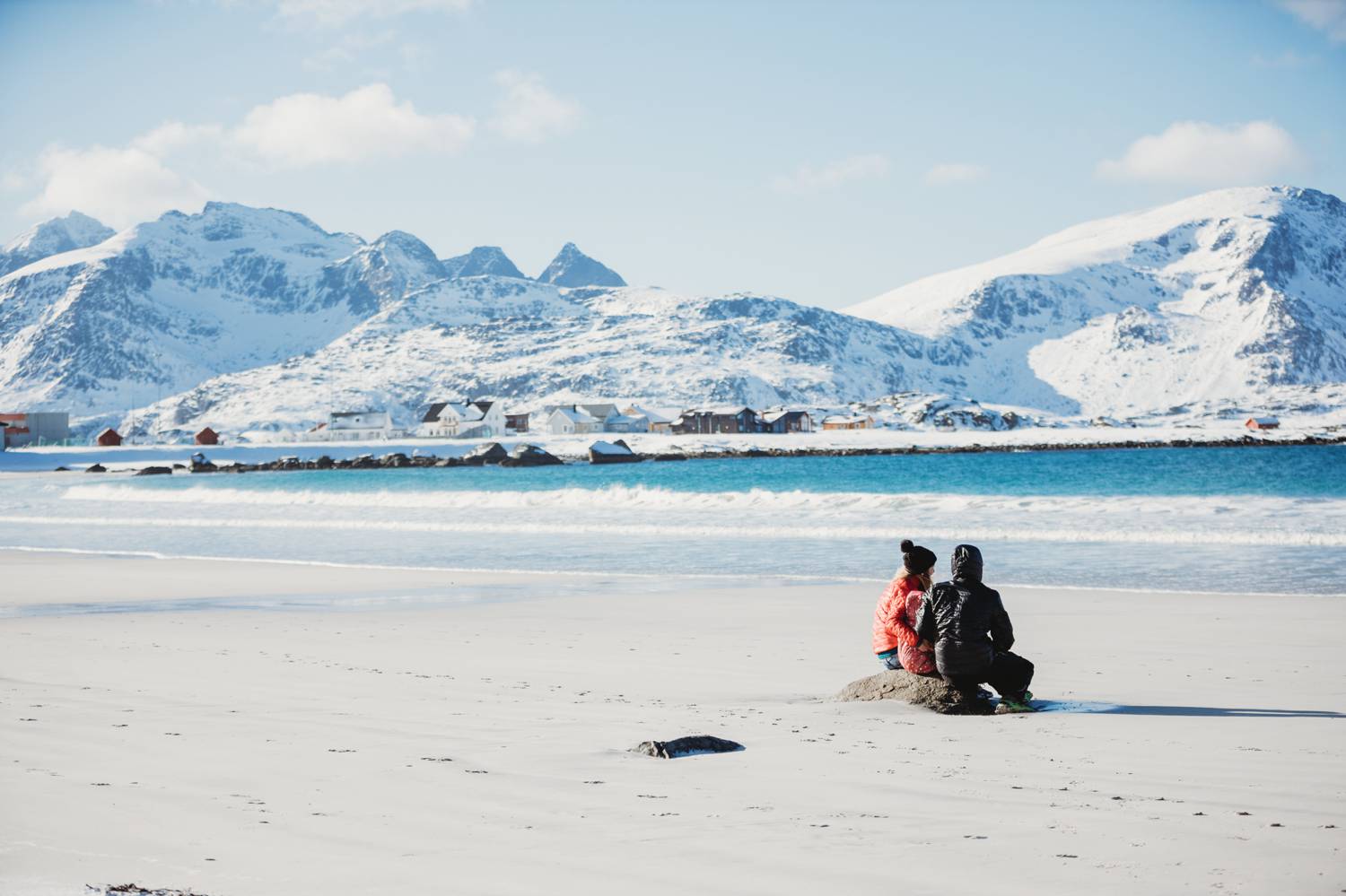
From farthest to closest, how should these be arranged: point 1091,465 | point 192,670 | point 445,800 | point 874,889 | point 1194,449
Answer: point 1194,449, point 1091,465, point 192,670, point 445,800, point 874,889

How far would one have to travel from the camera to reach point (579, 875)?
5.73 metres

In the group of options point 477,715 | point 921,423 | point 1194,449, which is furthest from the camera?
point 921,423

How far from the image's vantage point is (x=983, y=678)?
10.1 metres

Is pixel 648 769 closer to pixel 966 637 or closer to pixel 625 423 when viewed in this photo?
pixel 966 637

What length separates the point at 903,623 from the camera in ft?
35.3

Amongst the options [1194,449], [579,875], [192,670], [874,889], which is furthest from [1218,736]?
[1194,449]

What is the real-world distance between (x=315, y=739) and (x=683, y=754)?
8.94 ft

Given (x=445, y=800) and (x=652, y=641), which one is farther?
(x=652, y=641)

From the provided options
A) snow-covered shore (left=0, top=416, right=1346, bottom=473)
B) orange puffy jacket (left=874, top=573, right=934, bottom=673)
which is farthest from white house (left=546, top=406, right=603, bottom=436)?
orange puffy jacket (left=874, top=573, right=934, bottom=673)

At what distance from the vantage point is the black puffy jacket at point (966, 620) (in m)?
9.88

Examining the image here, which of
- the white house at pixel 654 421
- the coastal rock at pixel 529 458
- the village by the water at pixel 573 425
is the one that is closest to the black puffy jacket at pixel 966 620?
the coastal rock at pixel 529 458

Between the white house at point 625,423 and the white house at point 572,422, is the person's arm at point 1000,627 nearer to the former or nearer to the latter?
the white house at point 572,422

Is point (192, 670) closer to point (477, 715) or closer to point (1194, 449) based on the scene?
point (477, 715)

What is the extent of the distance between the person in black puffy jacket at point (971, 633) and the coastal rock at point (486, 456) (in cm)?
11538
